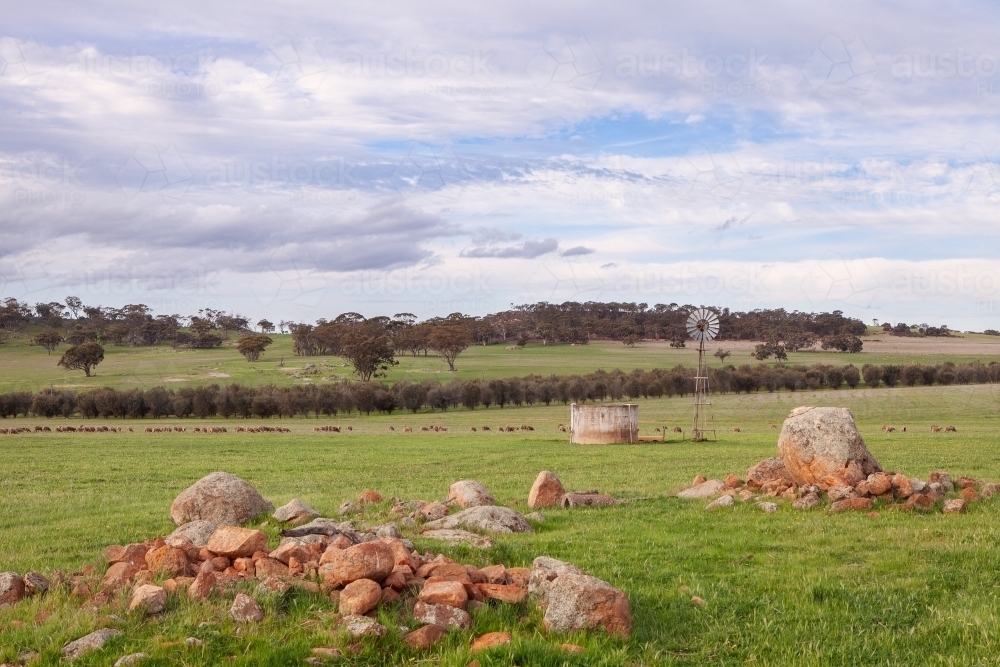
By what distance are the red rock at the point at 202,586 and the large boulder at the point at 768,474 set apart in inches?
532

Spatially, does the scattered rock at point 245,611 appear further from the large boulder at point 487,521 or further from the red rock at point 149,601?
the large boulder at point 487,521

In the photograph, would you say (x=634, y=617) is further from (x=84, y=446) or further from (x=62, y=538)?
(x=84, y=446)

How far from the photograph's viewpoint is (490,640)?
8977mm

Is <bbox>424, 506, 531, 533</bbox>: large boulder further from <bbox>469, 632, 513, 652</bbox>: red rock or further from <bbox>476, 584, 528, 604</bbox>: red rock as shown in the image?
<bbox>469, 632, 513, 652</bbox>: red rock

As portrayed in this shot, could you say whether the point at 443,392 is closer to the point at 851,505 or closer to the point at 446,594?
the point at 851,505

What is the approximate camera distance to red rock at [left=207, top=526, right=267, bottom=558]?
11430 mm

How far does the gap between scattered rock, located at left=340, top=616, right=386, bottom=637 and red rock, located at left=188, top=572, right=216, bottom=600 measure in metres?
1.75

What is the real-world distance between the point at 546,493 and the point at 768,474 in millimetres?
5543

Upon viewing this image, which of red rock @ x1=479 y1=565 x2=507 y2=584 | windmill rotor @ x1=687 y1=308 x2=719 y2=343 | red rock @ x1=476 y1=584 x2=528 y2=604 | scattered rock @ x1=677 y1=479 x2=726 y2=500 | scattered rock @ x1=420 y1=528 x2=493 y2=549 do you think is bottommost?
scattered rock @ x1=677 y1=479 x2=726 y2=500

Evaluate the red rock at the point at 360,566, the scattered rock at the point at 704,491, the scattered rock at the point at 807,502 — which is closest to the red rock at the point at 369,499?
the scattered rock at the point at 704,491

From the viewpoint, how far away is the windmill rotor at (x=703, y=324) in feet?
151

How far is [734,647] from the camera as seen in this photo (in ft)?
30.6

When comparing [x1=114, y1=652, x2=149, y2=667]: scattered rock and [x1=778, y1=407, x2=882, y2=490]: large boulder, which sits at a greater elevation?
[x1=778, y1=407, x2=882, y2=490]: large boulder

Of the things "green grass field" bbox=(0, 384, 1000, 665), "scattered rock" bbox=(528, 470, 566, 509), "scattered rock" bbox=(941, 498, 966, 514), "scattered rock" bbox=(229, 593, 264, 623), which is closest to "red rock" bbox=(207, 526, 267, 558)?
"green grass field" bbox=(0, 384, 1000, 665)
